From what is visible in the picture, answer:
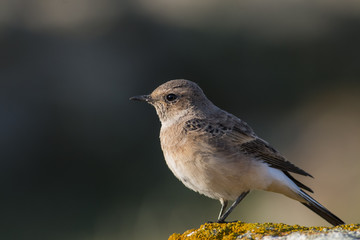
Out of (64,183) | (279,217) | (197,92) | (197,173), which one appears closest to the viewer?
(197,173)

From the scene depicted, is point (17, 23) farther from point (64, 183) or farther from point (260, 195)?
point (260, 195)

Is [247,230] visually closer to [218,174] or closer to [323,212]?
[218,174]

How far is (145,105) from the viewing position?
1271cm

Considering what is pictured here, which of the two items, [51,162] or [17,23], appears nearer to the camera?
[51,162]

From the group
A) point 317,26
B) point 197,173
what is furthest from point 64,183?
point 317,26

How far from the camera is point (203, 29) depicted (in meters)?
14.3

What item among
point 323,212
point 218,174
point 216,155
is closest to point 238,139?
point 216,155

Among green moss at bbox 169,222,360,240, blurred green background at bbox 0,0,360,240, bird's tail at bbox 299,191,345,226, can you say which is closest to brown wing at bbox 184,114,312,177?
bird's tail at bbox 299,191,345,226

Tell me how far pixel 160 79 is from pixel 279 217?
4.97 m

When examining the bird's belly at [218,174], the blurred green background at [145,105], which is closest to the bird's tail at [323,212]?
the bird's belly at [218,174]

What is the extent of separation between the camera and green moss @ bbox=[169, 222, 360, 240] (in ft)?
14.9

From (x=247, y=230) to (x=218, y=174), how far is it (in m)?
1.41

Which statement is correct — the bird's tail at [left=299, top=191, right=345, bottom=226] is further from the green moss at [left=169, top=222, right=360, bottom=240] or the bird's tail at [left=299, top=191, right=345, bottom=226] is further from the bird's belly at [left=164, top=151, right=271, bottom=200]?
the green moss at [left=169, top=222, right=360, bottom=240]

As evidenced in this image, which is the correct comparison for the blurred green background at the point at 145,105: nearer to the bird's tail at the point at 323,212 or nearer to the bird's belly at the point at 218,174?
the bird's tail at the point at 323,212
